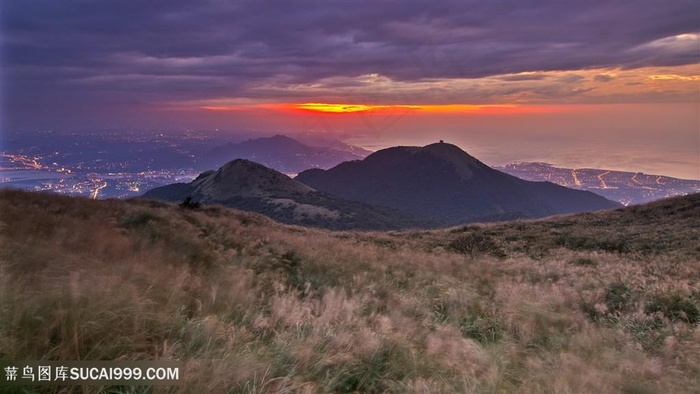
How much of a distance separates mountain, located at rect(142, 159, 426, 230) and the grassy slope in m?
99.5

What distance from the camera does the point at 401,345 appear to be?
4.36m

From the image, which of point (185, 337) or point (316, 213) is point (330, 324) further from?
point (316, 213)

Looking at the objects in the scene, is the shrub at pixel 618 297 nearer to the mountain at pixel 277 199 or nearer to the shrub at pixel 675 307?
the shrub at pixel 675 307

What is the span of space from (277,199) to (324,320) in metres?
141

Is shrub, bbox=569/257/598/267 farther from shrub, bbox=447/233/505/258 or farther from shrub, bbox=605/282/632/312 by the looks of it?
shrub, bbox=605/282/632/312

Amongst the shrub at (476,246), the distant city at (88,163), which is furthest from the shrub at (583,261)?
the distant city at (88,163)

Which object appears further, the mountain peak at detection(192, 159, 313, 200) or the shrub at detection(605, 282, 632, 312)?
the mountain peak at detection(192, 159, 313, 200)

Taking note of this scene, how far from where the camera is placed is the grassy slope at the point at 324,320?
343 centimetres

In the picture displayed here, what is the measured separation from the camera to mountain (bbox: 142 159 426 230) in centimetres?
12000

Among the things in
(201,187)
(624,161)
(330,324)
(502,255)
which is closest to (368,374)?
(330,324)

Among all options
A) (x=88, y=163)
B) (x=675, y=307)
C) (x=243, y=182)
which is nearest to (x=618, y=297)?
(x=675, y=307)

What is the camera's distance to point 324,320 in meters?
4.89

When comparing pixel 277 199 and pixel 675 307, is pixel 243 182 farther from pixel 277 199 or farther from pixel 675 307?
A: pixel 675 307

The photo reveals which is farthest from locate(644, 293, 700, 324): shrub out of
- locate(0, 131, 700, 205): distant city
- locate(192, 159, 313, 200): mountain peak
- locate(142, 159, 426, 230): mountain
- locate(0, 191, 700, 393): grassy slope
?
locate(192, 159, 313, 200): mountain peak
